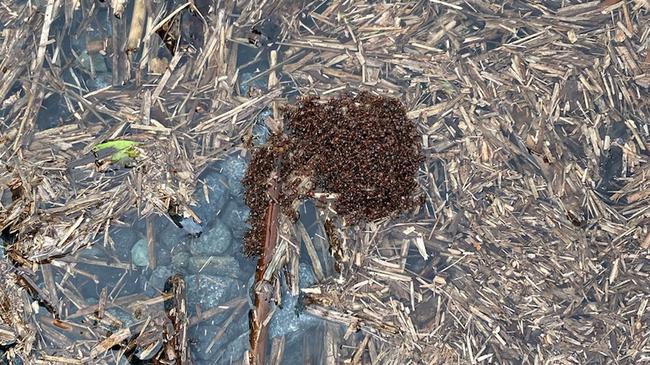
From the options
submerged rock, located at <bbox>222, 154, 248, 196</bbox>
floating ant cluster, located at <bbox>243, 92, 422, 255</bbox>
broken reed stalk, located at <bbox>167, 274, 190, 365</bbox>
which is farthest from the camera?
submerged rock, located at <bbox>222, 154, 248, 196</bbox>

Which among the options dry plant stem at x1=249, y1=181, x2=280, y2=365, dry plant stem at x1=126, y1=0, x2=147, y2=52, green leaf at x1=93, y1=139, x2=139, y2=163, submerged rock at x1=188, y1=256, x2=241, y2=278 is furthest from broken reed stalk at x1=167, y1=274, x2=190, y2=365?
dry plant stem at x1=126, y1=0, x2=147, y2=52

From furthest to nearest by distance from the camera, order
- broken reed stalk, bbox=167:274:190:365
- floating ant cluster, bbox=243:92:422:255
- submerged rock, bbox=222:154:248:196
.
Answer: submerged rock, bbox=222:154:248:196 < broken reed stalk, bbox=167:274:190:365 < floating ant cluster, bbox=243:92:422:255

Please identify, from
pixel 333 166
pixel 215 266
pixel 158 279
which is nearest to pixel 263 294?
pixel 215 266

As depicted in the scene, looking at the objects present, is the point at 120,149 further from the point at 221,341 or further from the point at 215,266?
the point at 221,341

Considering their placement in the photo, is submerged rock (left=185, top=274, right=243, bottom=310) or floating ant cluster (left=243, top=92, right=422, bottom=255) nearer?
floating ant cluster (left=243, top=92, right=422, bottom=255)

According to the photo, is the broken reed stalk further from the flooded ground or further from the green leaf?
the green leaf

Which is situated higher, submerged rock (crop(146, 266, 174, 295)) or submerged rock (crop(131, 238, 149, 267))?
submerged rock (crop(131, 238, 149, 267))

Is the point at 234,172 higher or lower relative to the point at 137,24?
→ lower

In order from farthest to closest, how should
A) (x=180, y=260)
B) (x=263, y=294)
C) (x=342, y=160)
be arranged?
(x=180, y=260)
(x=263, y=294)
(x=342, y=160)
